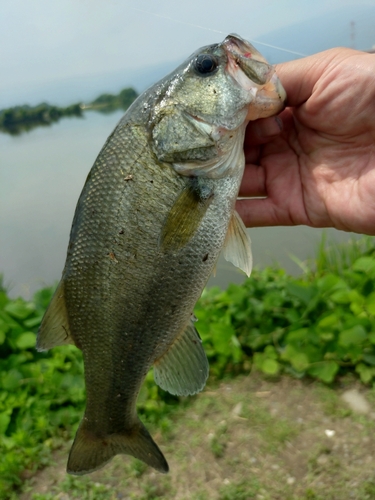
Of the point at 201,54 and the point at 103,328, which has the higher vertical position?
the point at 201,54

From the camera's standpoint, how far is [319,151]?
6.62 feet

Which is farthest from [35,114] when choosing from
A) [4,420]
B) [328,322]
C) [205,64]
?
[205,64]

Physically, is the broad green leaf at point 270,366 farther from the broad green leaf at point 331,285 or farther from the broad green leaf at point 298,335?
the broad green leaf at point 331,285

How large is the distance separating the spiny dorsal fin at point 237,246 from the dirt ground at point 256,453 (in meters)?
1.51

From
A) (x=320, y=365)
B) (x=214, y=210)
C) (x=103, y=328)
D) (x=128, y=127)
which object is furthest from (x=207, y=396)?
(x=128, y=127)

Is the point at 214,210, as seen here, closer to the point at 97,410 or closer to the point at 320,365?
the point at 97,410

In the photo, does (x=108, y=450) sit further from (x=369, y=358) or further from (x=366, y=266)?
(x=366, y=266)

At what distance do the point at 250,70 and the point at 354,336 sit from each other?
1.88 m

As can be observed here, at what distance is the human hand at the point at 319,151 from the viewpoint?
179cm

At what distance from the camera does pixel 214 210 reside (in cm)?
151

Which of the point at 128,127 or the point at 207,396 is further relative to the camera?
the point at 207,396

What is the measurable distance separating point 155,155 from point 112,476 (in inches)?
79.2

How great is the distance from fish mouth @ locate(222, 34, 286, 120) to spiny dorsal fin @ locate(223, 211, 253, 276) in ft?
1.31

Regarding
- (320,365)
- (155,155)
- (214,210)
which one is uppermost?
(155,155)
